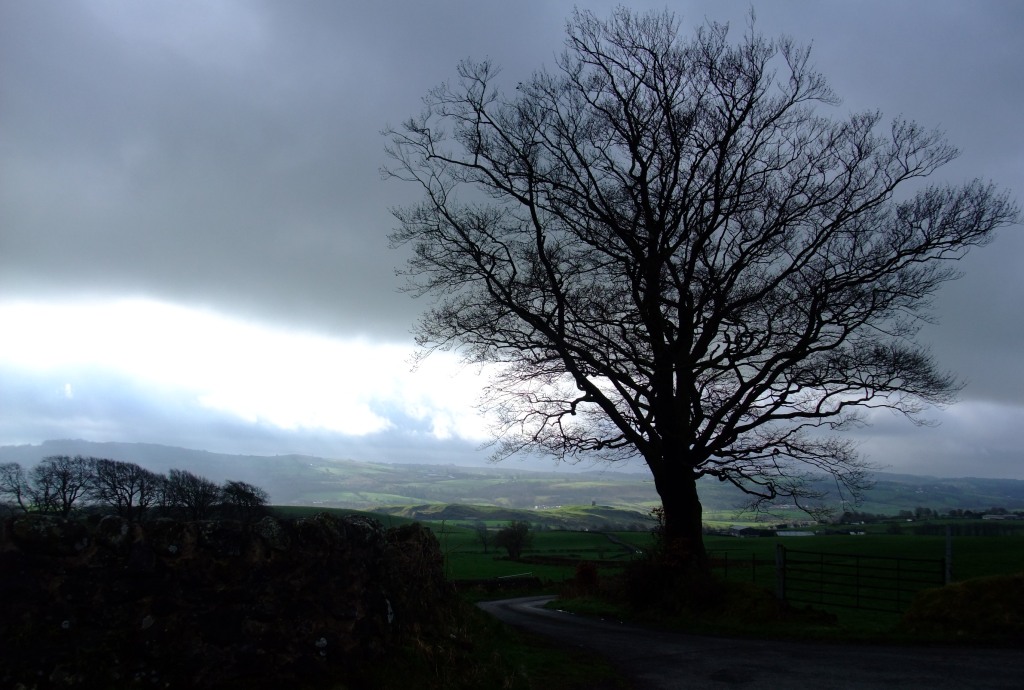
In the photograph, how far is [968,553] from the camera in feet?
201

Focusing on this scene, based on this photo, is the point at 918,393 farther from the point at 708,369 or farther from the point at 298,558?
the point at 298,558

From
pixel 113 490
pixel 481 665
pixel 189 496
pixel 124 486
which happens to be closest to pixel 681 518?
pixel 481 665

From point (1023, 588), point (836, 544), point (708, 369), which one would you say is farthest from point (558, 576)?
point (1023, 588)

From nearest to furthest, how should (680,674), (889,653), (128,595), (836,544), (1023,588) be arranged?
(128,595)
(680,674)
(889,653)
(1023,588)
(836,544)

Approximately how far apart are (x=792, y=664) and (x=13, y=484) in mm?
29637

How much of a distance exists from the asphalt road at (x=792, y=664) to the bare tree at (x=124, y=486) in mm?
17465

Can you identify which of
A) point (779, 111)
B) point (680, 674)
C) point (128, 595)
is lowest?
point (680, 674)

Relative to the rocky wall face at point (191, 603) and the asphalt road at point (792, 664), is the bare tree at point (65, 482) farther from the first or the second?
the rocky wall face at point (191, 603)

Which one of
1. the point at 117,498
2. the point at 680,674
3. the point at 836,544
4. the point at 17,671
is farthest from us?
the point at 836,544

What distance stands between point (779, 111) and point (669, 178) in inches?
133

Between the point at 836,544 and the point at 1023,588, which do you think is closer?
the point at 1023,588

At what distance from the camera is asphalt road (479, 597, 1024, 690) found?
989cm

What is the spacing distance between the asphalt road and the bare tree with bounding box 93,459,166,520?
17.5 metres

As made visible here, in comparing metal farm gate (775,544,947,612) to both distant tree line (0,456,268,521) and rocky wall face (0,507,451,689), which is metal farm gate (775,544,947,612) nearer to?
rocky wall face (0,507,451,689)
